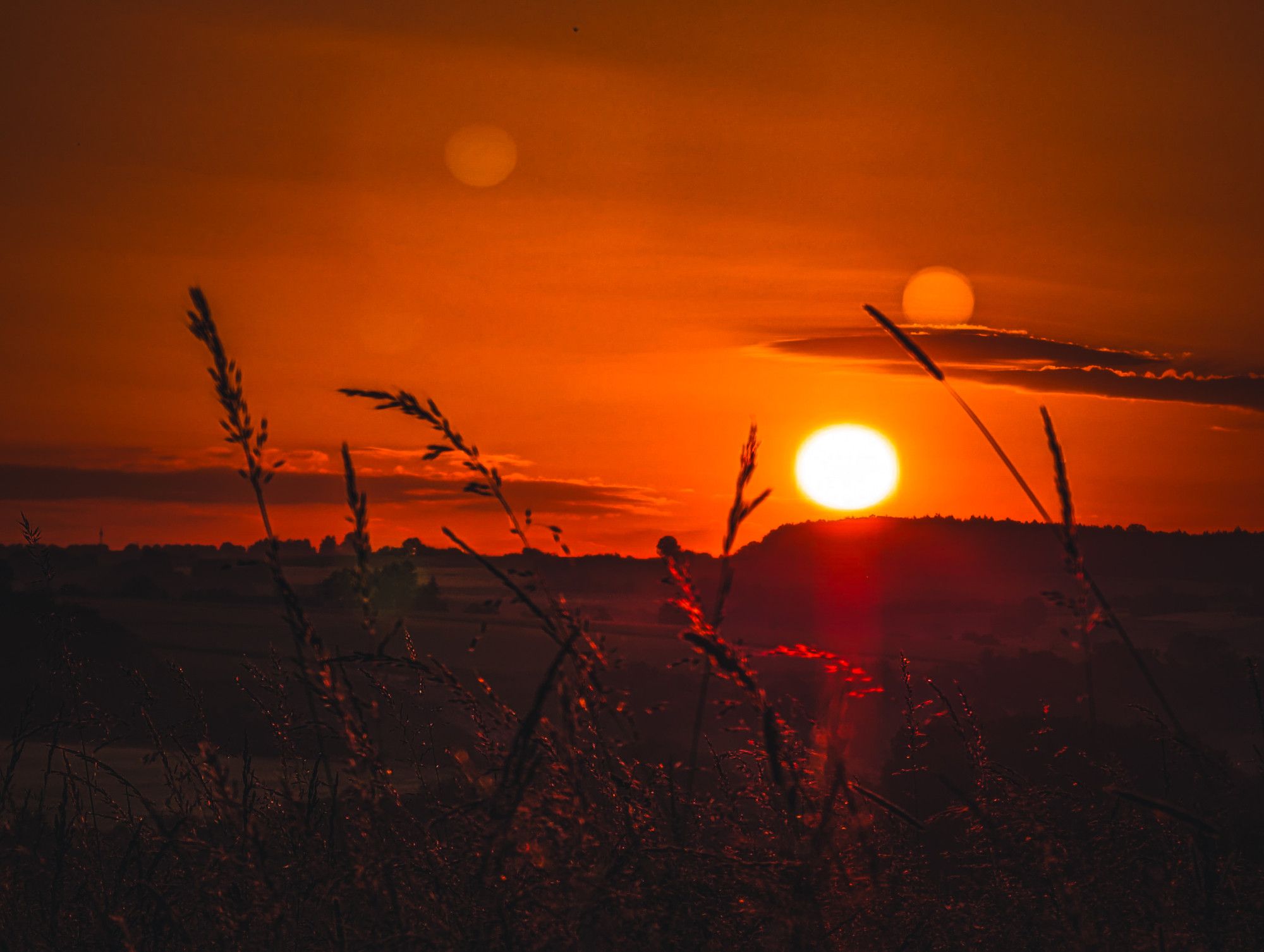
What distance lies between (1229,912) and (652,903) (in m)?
1.11

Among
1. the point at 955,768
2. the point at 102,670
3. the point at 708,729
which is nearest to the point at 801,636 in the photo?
the point at 708,729

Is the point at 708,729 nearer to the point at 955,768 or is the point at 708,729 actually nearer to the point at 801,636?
the point at 955,768

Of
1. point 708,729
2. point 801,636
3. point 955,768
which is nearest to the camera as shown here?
point 955,768

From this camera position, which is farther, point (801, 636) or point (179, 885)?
point (801, 636)

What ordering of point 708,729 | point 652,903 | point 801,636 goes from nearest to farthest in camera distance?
point 652,903 → point 708,729 → point 801,636

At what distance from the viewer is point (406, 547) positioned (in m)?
2.41

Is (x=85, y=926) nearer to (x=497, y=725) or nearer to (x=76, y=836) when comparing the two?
(x=76, y=836)

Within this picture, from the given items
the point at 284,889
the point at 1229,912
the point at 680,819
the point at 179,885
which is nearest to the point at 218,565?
the point at 284,889

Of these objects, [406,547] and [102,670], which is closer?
[406,547]

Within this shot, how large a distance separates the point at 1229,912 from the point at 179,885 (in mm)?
2419

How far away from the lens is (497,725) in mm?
1995

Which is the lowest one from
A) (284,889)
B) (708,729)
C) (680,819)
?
(708,729)

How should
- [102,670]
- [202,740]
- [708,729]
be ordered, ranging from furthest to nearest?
[708,729], [102,670], [202,740]

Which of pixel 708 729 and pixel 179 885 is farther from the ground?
pixel 179 885
